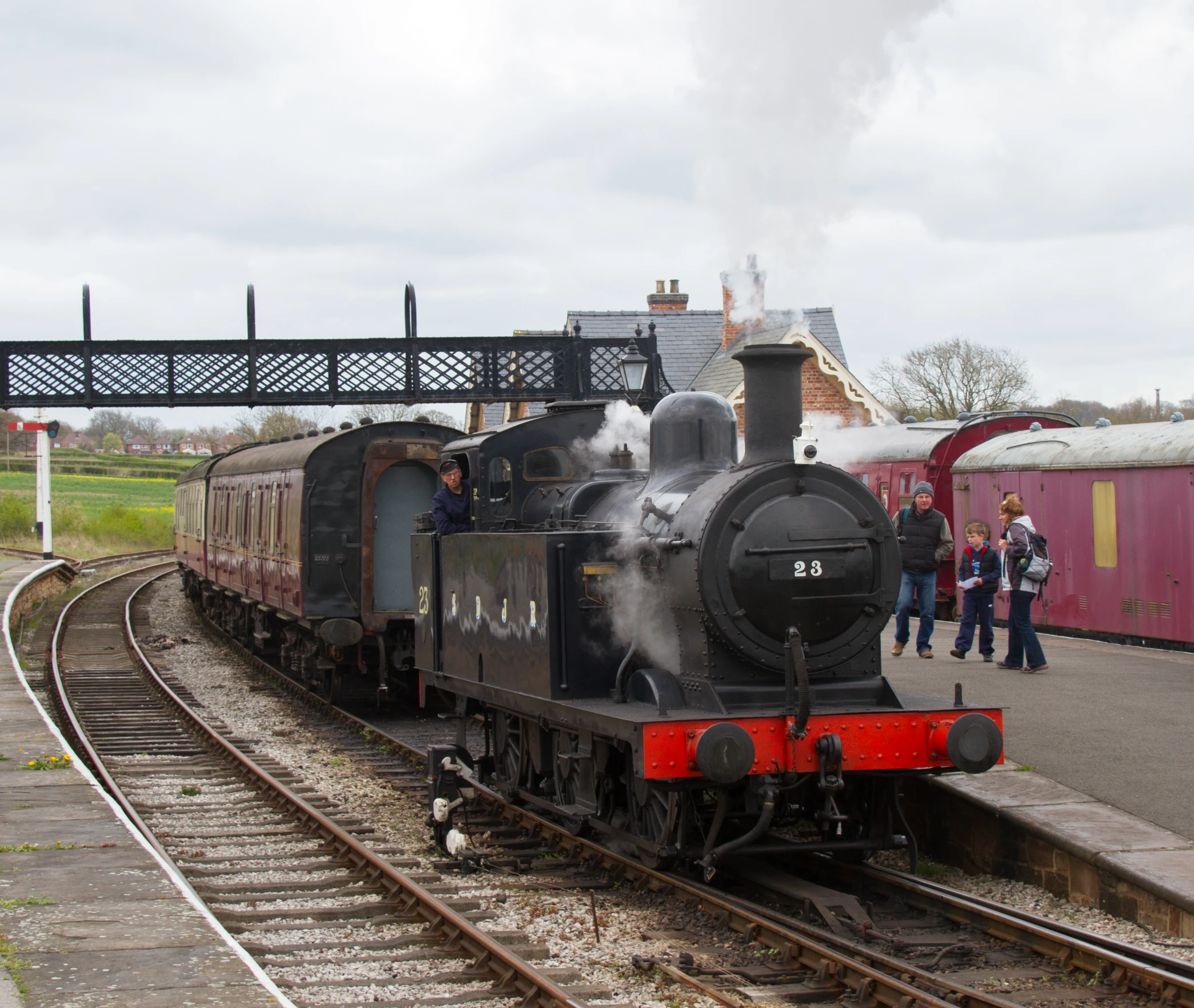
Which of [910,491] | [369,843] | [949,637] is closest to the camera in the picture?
[369,843]

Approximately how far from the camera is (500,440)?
8.30 meters

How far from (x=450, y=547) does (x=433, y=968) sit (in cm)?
352

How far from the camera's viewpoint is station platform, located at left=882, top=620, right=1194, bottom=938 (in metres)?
5.86

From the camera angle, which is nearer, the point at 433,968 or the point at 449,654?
the point at 433,968

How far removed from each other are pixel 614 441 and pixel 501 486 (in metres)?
0.76

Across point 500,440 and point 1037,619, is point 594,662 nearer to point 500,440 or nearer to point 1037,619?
point 500,440

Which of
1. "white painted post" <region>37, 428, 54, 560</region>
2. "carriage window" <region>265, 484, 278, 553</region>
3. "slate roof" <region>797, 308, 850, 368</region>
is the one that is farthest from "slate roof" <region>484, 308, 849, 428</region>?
"carriage window" <region>265, 484, 278, 553</region>

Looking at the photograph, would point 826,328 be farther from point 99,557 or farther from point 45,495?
point 99,557

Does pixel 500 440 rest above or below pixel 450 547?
above

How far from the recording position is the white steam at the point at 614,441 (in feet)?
27.5

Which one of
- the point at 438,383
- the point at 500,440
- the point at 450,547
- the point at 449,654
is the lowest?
the point at 449,654

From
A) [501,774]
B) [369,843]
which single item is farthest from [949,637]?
[369,843]

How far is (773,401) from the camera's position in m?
6.50

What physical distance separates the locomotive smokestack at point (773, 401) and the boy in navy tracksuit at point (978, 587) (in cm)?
492
